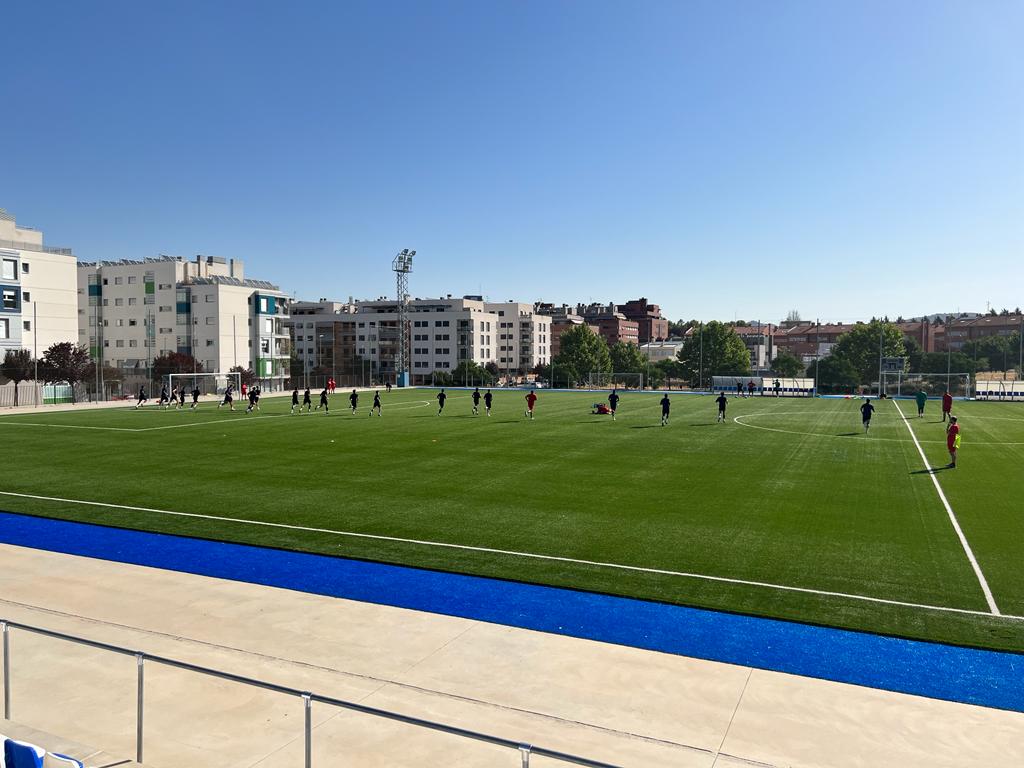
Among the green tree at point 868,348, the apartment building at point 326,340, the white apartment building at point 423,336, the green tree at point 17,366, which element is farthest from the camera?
the apartment building at point 326,340

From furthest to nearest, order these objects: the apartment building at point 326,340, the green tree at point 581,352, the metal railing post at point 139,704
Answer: the apartment building at point 326,340
the green tree at point 581,352
the metal railing post at point 139,704

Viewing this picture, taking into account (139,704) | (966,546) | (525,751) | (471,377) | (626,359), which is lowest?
(966,546)

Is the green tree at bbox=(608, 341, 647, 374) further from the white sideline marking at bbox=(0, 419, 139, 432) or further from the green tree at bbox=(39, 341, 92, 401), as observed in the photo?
the white sideline marking at bbox=(0, 419, 139, 432)

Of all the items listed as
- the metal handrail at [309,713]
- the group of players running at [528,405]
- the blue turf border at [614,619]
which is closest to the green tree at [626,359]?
the group of players running at [528,405]

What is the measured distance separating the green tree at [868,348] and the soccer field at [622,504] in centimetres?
8295

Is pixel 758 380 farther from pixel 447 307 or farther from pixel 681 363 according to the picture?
pixel 447 307

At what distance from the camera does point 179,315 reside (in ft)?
329

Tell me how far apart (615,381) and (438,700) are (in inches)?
3882

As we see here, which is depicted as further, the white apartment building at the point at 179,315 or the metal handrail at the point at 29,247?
the white apartment building at the point at 179,315

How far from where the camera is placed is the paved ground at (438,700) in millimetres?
7113

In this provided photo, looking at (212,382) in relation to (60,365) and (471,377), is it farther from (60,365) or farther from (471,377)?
(471,377)

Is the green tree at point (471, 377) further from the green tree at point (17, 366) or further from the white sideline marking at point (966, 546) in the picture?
the white sideline marking at point (966, 546)

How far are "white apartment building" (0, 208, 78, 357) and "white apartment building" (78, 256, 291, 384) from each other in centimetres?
1618

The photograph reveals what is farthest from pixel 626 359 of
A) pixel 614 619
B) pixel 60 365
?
pixel 614 619
